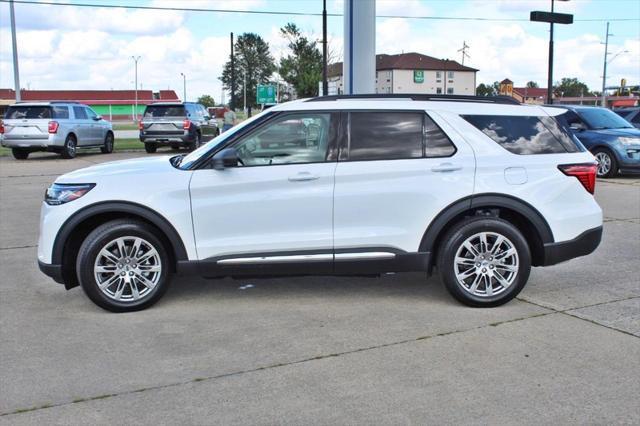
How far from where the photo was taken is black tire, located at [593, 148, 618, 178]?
1467 centimetres

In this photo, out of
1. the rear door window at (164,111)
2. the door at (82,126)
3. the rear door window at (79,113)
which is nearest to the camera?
the door at (82,126)

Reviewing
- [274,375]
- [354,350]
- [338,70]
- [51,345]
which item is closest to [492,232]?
[354,350]

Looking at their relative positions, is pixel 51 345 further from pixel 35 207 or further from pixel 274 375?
pixel 35 207

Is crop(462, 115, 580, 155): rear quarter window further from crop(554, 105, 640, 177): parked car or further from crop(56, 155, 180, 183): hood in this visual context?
crop(554, 105, 640, 177): parked car

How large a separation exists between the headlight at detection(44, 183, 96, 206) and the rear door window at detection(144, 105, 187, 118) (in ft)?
56.0

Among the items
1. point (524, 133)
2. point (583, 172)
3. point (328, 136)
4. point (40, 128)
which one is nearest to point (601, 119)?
point (583, 172)

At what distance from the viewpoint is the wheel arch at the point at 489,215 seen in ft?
17.4

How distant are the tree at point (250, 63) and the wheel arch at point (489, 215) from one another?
143905mm

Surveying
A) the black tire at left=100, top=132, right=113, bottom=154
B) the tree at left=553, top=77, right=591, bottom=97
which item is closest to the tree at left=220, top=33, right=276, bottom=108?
the tree at left=553, top=77, right=591, bottom=97

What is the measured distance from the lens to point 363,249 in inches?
207

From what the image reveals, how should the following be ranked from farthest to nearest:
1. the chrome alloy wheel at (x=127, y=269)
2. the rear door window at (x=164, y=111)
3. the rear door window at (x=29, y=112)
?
1. the rear door window at (x=164, y=111)
2. the rear door window at (x=29, y=112)
3. the chrome alloy wheel at (x=127, y=269)

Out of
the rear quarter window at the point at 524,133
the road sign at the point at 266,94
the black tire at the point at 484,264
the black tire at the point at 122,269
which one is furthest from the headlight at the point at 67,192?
the road sign at the point at 266,94

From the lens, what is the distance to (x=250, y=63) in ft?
491

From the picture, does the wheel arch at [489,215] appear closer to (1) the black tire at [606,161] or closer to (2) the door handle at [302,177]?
(2) the door handle at [302,177]
